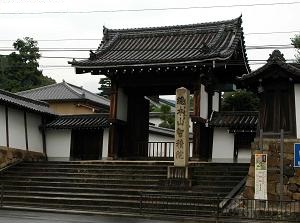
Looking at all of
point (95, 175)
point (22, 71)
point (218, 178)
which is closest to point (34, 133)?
point (95, 175)

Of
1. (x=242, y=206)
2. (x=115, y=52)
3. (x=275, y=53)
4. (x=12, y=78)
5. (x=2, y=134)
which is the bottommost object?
(x=242, y=206)

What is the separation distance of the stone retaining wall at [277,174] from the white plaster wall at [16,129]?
1430 cm

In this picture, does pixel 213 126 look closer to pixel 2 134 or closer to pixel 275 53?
pixel 275 53

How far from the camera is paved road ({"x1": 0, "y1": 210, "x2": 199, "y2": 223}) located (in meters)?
14.0

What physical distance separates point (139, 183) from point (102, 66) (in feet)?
24.7

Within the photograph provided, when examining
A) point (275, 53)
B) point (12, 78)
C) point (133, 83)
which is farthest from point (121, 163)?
point (12, 78)

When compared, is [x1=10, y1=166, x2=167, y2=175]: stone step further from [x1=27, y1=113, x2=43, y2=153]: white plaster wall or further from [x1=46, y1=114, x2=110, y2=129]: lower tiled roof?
[x1=46, y1=114, x2=110, y2=129]: lower tiled roof

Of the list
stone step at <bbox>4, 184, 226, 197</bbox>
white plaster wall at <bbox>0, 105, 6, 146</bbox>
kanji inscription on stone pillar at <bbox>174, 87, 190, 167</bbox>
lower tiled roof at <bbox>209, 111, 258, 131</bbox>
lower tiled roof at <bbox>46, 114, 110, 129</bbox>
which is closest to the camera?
stone step at <bbox>4, 184, 226, 197</bbox>

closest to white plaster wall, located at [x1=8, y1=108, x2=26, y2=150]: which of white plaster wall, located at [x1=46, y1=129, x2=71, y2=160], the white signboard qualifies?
white plaster wall, located at [x1=46, y1=129, x2=71, y2=160]

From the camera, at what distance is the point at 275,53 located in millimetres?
17484

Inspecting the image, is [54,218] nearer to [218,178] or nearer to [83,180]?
[83,180]

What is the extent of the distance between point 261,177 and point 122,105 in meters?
12.4

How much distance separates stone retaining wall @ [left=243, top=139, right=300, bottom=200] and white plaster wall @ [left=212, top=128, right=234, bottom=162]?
6731 mm

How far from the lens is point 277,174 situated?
16.5 m
